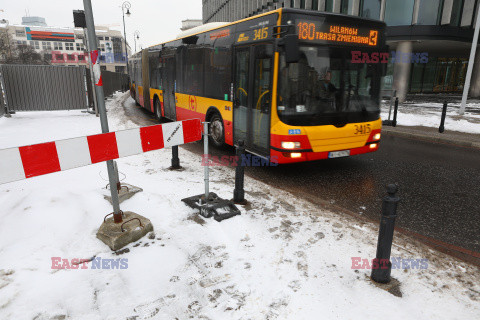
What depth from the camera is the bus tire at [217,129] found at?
7891mm

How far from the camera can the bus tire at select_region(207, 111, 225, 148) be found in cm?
789

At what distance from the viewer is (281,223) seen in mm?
4254

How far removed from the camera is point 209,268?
3221 millimetres

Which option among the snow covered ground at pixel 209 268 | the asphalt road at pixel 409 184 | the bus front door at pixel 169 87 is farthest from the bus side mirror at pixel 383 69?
the bus front door at pixel 169 87

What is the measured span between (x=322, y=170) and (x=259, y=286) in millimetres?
4296

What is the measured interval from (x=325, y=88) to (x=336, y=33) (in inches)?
40.4

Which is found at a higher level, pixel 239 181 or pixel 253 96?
pixel 253 96

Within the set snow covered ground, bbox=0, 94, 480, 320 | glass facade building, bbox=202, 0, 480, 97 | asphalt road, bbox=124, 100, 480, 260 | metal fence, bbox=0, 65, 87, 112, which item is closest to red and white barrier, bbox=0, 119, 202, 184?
snow covered ground, bbox=0, 94, 480, 320

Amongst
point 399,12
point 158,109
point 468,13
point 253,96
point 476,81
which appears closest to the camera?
point 253,96

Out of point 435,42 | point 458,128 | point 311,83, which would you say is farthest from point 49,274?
Answer: point 435,42

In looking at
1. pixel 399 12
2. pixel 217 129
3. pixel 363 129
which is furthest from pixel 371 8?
pixel 363 129

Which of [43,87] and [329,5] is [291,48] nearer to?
[43,87]

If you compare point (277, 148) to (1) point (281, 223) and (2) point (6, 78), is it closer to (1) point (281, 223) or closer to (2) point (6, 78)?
(1) point (281, 223)

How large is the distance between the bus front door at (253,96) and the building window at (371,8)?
19880 millimetres
